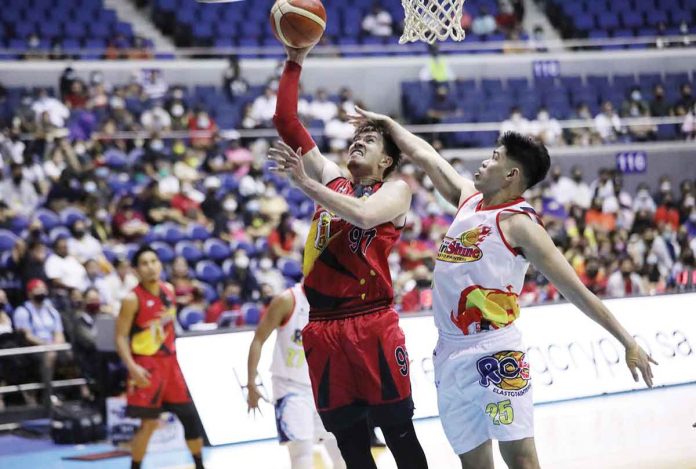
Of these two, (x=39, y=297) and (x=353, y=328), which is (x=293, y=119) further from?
(x=39, y=297)

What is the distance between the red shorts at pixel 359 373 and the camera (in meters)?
4.52

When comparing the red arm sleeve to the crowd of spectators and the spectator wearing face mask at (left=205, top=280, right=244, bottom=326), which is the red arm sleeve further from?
the spectator wearing face mask at (left=205, top=280, right=244, bottom=326)

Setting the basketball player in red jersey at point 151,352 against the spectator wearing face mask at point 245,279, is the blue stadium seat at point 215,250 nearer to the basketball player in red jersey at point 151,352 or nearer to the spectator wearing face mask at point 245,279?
the spectator wearing face mask at point 245,279

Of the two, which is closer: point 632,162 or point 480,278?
point 480,278

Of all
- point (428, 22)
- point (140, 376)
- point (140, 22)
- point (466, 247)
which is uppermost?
point (140, 22)

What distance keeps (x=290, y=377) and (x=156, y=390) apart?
1.73 metres

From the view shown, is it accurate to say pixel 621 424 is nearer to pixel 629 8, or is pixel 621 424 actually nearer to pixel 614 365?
pixel 614 365

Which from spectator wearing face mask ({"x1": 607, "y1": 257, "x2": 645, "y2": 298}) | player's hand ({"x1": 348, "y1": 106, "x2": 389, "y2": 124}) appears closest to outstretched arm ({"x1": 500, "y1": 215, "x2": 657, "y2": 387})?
player's hand ({"x1": 348, "y1": 106, "x2": 389, "y2": 124})

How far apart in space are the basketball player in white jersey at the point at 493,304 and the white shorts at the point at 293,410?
168 centimetres

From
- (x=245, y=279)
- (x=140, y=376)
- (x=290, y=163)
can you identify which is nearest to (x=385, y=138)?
(x=290, y=163)

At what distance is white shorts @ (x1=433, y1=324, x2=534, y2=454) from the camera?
438cm

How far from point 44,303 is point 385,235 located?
713cm

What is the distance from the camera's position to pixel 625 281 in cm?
1388

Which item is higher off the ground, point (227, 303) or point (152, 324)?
point (152, 324)
